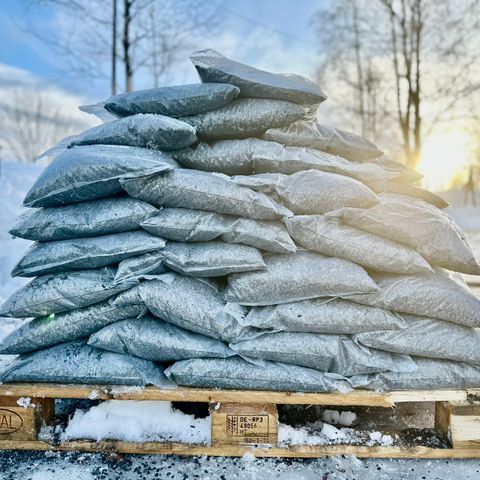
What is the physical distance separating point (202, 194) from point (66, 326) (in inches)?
33.2

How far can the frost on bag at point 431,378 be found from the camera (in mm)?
1803

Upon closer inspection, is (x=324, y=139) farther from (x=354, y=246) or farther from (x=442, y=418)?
(x=442, y=418)

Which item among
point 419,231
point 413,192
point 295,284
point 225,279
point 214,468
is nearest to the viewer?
point 214,468

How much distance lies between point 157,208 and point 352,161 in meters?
1.22

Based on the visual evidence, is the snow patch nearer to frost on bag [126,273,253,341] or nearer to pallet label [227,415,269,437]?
pallet label [227,415,269,437]

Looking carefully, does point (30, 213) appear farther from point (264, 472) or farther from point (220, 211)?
point (264, 472)

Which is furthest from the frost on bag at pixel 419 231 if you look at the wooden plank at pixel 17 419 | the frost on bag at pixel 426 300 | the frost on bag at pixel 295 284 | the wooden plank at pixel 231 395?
the wooden plank at pixel 17 419

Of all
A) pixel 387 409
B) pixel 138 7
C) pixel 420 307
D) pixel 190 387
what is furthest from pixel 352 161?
pixel 138 7

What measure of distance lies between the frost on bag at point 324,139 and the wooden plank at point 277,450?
4.85ft

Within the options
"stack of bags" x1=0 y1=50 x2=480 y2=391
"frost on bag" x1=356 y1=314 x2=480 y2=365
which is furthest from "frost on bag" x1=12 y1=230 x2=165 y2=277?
"frost on bag" x1=356 y1=314 x2=480 y2=365

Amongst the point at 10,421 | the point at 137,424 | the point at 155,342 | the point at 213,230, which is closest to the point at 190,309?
the point at 155,342

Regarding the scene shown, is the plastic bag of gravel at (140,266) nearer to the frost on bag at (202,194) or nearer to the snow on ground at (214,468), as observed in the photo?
the frost on bag at (202,194)

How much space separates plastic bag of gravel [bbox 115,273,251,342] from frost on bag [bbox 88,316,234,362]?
0.14ft

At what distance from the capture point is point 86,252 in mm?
1888
